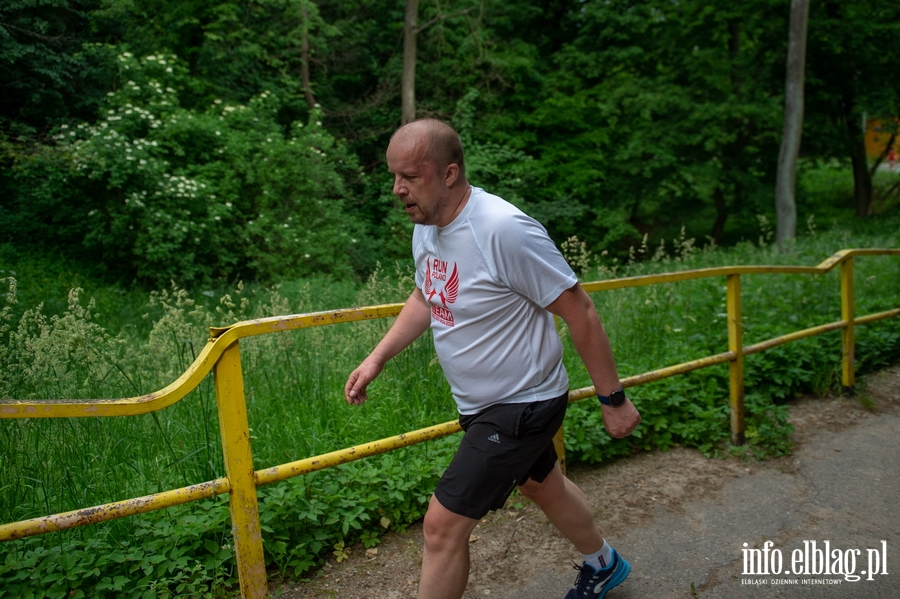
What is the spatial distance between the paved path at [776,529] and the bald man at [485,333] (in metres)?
0.97

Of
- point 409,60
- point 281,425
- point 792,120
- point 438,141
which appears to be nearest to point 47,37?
point 409,60

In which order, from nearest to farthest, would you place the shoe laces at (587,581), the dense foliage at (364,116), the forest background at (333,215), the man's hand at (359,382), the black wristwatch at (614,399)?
the black wristwatch at (614,399) < the man's hand at (359,382) < the shoe laces at (587,581) < the forest background at (333,215) < the dense foliage at (364,116)

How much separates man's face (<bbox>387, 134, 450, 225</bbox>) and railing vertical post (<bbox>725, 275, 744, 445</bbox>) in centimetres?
273

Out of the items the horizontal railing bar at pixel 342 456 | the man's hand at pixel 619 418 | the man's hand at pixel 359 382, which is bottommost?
the horizontal railing bar at pixel 342 456

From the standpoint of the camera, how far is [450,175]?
2211 mm

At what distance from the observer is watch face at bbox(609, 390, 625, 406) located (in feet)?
7.72

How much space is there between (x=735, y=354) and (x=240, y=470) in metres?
3.10

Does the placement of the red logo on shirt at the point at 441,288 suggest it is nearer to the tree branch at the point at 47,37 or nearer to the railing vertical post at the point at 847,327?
the railing vertical post at the point at 847,327

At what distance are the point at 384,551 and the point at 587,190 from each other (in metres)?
17.7

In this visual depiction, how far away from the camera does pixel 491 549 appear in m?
3.32

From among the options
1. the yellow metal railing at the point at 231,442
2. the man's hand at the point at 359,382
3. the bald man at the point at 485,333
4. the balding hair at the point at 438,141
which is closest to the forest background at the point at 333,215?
the yellow metal railing at the point at 231,442

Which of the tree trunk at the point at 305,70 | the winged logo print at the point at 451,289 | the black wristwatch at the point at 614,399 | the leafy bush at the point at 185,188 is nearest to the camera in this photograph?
the winged logo print at the point at 451,289

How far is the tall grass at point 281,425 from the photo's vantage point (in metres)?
2.82

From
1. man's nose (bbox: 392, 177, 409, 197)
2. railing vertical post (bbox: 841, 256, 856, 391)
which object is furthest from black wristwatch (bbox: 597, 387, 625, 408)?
railing vertical post (bbox: 841, 256, 856, 391)
